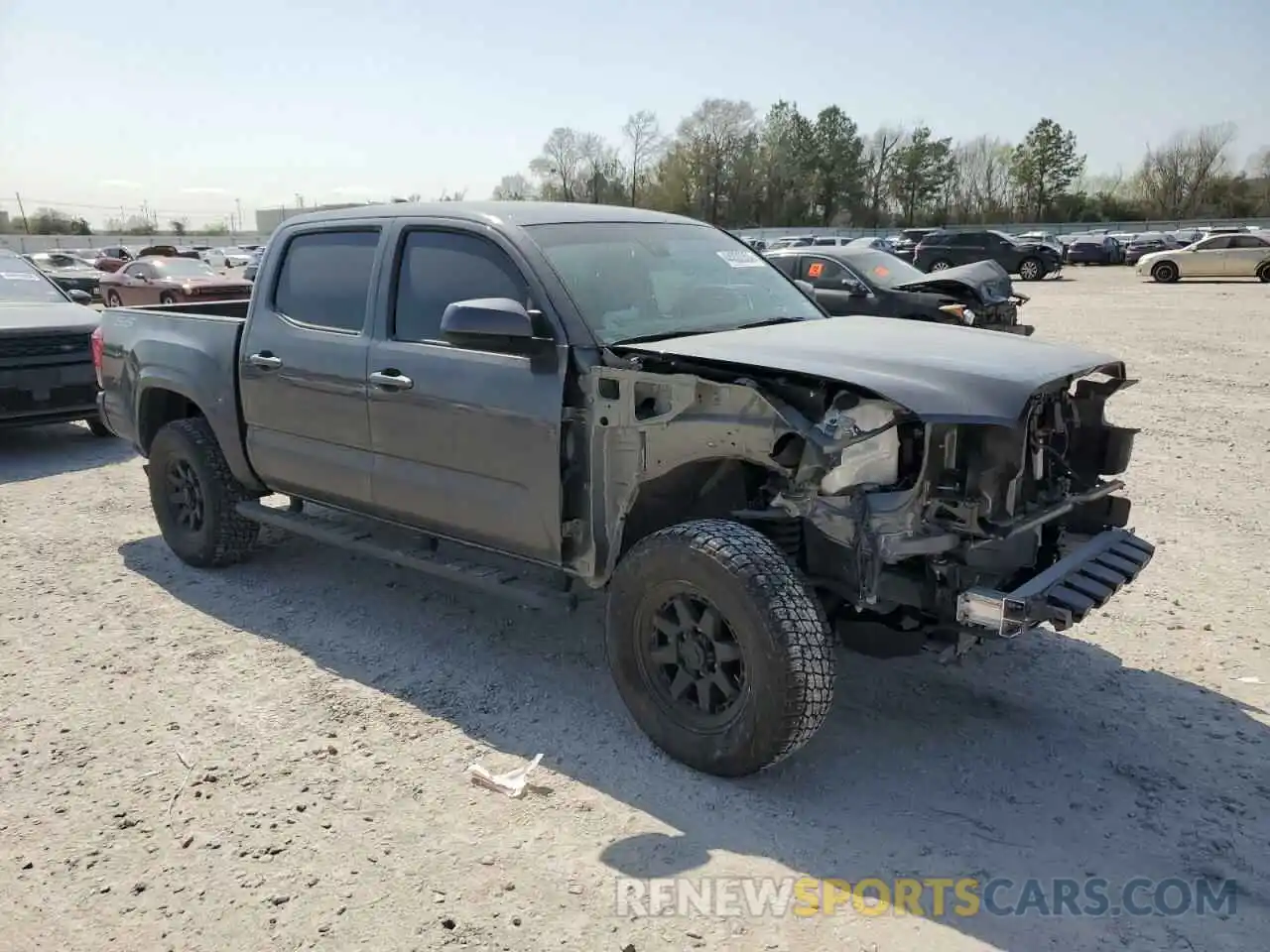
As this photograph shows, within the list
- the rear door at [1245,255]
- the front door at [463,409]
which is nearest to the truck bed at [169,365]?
the front door at [463,409]

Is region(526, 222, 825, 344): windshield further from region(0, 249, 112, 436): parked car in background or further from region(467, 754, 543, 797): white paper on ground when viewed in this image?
region(0, 249, 112, 436): parked car in background

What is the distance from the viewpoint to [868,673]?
4.36m

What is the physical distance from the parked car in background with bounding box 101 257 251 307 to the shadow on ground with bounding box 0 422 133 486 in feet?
26.1

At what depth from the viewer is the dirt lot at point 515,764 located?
2.80 meters

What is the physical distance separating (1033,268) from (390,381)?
119ft

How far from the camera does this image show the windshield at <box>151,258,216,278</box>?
20.0 m

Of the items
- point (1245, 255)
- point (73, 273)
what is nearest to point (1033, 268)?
point (1245, 255)

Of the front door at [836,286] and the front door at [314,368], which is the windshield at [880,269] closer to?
the front door at [836,286]

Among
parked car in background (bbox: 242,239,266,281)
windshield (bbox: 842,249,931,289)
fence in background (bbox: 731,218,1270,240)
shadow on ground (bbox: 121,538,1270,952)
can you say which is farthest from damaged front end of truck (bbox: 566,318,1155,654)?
fence in background (bbox: 731,218,1270,240)

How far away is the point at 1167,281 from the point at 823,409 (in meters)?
34.1

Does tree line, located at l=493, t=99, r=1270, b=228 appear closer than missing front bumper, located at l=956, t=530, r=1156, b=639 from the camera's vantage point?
No

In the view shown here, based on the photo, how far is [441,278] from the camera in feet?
14.2

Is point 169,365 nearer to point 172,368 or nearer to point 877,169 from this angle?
point 172,368

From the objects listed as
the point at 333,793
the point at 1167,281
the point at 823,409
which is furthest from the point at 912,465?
the point at 1167,281
